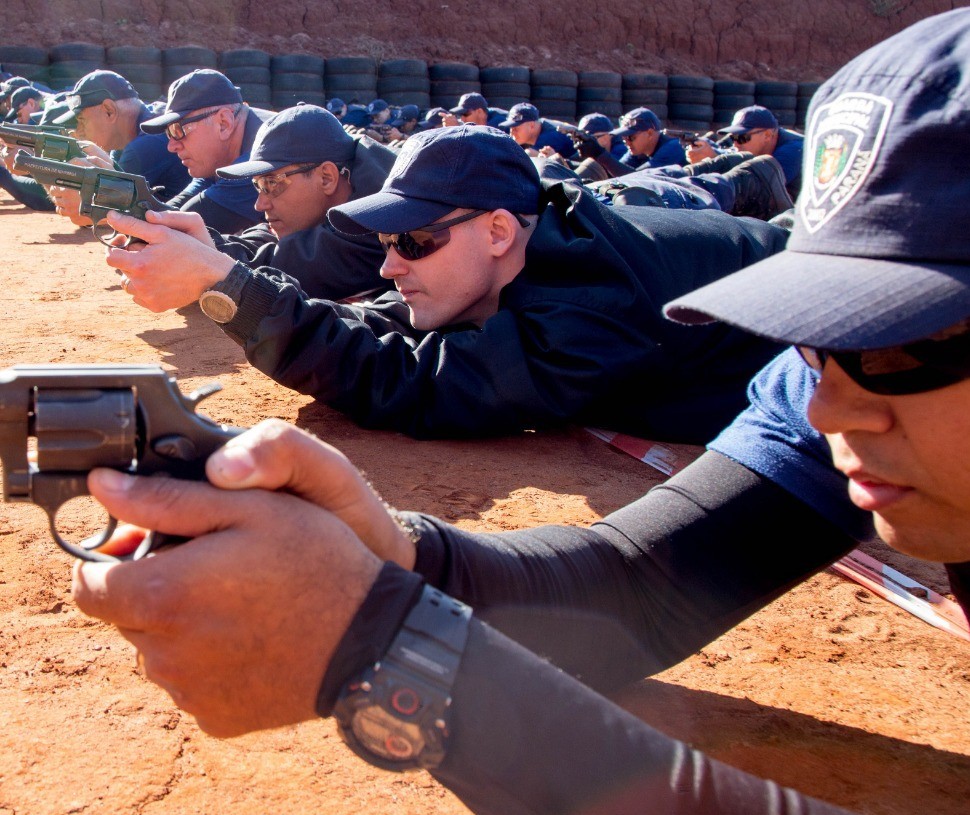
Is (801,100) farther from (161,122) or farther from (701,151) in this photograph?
(161,122)

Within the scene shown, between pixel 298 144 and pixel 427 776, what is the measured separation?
406 centimetres

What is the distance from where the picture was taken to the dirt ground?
6.12ft

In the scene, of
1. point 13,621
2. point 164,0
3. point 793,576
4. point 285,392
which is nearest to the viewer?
point 793,576

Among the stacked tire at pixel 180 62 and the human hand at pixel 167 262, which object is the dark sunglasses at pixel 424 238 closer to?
the human hand at pixel 167 262

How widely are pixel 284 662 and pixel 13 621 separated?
1465 millimetres

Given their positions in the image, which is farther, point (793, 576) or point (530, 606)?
point (793, 576)

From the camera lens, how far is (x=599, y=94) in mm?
20609

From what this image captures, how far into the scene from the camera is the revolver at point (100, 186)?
4.93m

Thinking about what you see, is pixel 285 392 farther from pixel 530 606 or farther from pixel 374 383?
pixel 530 606

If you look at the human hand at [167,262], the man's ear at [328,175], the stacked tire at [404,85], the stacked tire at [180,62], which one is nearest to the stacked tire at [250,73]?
the stacked tire at [180,62]

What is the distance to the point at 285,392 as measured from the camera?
443cm

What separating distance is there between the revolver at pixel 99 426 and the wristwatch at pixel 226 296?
222 cm

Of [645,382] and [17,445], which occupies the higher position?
[17,445]

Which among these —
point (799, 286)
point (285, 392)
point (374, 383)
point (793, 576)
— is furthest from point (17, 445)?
point (285, 392)
